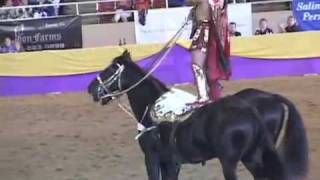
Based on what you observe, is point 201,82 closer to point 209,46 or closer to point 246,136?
point 209,46

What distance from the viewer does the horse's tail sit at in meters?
5.49

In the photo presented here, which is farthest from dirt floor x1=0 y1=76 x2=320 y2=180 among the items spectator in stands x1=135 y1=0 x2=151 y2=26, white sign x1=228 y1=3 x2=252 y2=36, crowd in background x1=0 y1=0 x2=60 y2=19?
crowd in background x1=0 y1=0 x2=60 y2=19

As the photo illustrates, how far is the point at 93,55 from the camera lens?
15.6 m

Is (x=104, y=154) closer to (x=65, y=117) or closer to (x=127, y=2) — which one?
(x=65, y=117)

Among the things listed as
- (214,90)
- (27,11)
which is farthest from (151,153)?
(27,11)

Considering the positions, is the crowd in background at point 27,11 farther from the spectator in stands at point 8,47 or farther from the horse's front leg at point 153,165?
the horse's front leg at point 153,165

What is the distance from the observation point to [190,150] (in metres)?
5.67

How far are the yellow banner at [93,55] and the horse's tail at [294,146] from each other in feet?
32.6

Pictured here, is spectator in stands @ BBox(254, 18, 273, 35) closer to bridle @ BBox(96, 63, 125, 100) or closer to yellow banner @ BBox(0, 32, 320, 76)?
yellow banner @ BBox(0, 32, 320, 76)

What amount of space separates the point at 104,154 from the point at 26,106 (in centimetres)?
506

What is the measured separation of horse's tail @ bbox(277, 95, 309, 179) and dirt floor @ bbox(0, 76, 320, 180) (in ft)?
6.19

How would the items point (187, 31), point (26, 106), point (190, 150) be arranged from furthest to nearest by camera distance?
point (187, 31), point (26, 106), point (190, 150)

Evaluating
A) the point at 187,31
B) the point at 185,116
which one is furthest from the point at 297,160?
the point at 187,31

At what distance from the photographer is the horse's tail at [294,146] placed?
5488mm
